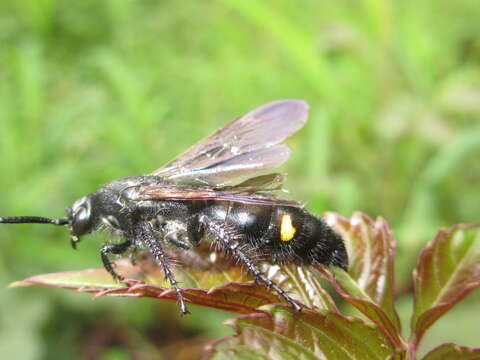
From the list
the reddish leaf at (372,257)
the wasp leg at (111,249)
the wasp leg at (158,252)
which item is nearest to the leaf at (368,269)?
the reddish leaf at (372,257)

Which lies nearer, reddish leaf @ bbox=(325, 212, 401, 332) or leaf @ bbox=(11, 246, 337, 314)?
leaf @ bbox=(11, 246, 337, 314)

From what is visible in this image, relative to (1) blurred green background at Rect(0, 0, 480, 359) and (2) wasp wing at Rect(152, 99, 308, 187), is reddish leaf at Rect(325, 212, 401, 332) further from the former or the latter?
(1) blurred green background at Rect(0, 0, 480, 359)

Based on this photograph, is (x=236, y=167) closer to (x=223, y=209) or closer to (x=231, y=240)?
(x=223, y=209)

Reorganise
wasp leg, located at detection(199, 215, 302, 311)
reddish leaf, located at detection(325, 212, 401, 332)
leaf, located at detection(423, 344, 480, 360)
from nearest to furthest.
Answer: leaf, located at detection(423, 344, 480, 360)
reddish leaf, located at detection(325, 212, 401, 332)
wasp leg, located at detection(199, 215, 302, 311)

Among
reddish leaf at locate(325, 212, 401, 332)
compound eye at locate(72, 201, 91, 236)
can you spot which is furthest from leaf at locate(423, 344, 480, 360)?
compound eye at locate(72, 201, 91, 236)

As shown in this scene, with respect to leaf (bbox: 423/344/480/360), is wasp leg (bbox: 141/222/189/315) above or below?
below

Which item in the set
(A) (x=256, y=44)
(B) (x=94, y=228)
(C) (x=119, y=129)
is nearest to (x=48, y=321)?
(C) (x=119, y=129)

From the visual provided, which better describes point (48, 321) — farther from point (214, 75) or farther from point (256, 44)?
point (256, 44)
